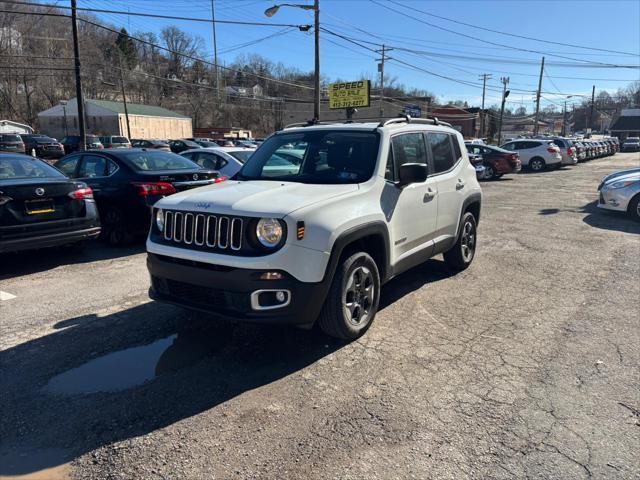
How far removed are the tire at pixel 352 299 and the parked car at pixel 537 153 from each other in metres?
24.6

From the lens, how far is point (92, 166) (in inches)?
A: 322

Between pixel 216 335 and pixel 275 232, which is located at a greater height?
pixel 275 232

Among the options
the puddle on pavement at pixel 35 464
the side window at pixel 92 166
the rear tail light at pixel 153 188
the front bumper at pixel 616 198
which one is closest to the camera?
the puddle on pavement at pixel 35 464

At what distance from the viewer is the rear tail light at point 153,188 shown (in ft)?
24.3

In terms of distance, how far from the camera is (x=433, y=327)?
15.3 feet

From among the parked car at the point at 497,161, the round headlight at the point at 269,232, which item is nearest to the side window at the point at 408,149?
the round headlight at the point at 269,232

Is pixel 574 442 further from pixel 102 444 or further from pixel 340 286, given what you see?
pixel 102 444

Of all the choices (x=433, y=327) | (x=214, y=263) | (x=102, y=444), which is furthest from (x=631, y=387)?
(x=102, y=444)

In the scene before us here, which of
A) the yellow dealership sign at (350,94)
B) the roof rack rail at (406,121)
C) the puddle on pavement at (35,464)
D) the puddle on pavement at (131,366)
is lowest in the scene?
the puddle on pavement at (35,464)

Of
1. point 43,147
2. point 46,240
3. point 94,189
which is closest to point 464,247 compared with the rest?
point 46,240

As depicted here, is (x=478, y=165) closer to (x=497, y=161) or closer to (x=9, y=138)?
(x=497, y=161)

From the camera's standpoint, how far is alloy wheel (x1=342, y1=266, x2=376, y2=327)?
409cm

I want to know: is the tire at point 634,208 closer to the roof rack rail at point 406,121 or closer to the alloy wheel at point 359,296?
the roof rack rail at point 406,121

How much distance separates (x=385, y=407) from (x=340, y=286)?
3.40 feet
